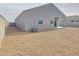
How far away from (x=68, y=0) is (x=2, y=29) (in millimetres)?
1658

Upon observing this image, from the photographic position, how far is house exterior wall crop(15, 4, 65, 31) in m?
4.12

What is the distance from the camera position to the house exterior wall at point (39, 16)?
13.5ft

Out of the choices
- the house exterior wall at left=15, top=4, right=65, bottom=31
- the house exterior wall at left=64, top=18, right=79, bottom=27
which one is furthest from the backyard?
the house exterior wall at left=15, top=4, right=65, bottom=31

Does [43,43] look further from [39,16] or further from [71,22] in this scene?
[39,16]

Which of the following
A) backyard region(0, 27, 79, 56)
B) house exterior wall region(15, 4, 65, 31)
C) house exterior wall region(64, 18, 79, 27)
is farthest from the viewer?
house exterior wall region(15, 4, 65, 31)

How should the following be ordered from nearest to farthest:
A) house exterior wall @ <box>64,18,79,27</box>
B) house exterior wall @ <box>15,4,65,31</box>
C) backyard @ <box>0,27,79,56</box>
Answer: backyard @ <box>0,27,79,56</box> → house exterior wall @ <box>64,18,79,27</box> → house exterior wall @ <box>15,4,65,31</box>

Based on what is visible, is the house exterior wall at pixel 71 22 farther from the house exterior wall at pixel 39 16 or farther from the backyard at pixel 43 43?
the house exterior wall at pixel 39 16

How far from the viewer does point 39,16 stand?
15.5 feet

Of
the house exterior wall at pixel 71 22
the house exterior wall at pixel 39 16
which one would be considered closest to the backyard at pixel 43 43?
the house exterior wall at pixel 71 22

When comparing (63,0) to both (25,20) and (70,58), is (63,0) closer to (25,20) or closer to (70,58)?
(70,58)

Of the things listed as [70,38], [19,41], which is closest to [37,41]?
[19,41]

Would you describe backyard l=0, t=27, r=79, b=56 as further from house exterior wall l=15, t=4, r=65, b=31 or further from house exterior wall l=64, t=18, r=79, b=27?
house exterior wall l=15, t=4, r=65, b=31

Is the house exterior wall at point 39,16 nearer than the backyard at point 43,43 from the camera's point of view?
No

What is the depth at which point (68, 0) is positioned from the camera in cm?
311
